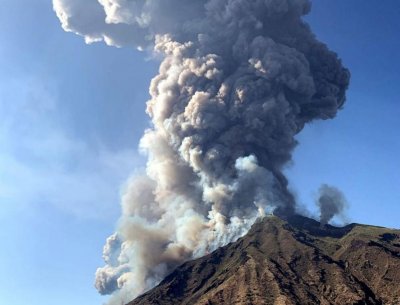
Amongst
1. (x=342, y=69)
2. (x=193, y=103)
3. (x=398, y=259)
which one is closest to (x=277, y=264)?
(x=398, y=259)

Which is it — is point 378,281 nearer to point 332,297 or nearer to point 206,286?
point 332,297

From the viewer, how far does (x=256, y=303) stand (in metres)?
102

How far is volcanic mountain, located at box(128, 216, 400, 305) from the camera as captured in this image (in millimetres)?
105312

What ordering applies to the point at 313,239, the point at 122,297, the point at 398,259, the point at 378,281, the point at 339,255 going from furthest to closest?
the point at 122,297 → the point at 313,239 → the point at 339,255 → the point at 398,259 → the point at 378,281

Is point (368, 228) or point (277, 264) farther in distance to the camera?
point (368, 228)

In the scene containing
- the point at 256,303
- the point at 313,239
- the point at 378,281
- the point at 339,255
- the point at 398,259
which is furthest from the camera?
the point at 313,239

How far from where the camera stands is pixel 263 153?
144750 millimetres

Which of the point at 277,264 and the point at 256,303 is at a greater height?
the point at 277,264

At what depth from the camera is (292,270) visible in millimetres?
117938

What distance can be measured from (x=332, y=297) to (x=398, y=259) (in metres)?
21.4

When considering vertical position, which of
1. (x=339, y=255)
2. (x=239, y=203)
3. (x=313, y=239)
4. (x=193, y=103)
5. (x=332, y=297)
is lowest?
(x=332, y=297)

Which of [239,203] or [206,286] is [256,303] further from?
[239,203]

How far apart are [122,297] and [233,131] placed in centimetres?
5589

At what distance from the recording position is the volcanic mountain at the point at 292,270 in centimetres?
10531
